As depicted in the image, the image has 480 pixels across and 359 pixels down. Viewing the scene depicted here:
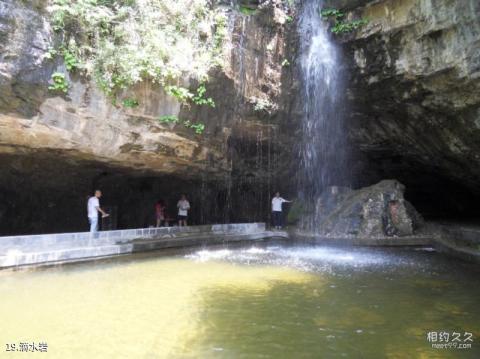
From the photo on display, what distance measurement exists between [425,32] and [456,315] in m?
9.41

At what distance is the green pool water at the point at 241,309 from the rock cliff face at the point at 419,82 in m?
5.84

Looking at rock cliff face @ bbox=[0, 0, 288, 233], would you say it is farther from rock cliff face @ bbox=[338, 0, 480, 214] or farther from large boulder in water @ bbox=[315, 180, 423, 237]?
Answer: large boulder in water @ bbox=[315, 180, 423, 237]

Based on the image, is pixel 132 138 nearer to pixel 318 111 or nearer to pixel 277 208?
pixel 277 208

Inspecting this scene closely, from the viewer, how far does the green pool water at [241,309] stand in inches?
165

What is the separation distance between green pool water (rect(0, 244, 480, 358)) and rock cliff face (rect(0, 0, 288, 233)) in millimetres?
4394

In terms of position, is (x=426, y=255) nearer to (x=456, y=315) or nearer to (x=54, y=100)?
(x=456, y=315)

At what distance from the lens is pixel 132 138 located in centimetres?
1216

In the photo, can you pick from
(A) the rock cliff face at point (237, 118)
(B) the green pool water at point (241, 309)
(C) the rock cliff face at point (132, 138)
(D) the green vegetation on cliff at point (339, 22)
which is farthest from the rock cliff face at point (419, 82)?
(B) the green pool water at point (241, 309)

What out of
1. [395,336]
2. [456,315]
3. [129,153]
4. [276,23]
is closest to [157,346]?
[395,336]

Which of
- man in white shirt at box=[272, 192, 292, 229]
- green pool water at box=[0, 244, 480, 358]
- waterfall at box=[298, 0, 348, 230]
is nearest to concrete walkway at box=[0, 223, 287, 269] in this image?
green pool water at box=[0, 244, 480, 358]

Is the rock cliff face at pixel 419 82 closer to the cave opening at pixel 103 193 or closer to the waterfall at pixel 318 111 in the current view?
the waterfall at pixel 318 111

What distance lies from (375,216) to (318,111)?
16.9 ft

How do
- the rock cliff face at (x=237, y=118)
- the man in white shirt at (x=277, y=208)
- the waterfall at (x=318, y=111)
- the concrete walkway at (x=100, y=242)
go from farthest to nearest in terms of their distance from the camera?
the man in white shirt at (x=277, y=208) < the waterfall at (x=318, y=111) < the rock cliff face at (x=237, y=118) < the concrete walkway at (x=100, y=242)

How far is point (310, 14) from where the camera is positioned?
14.4 metres
